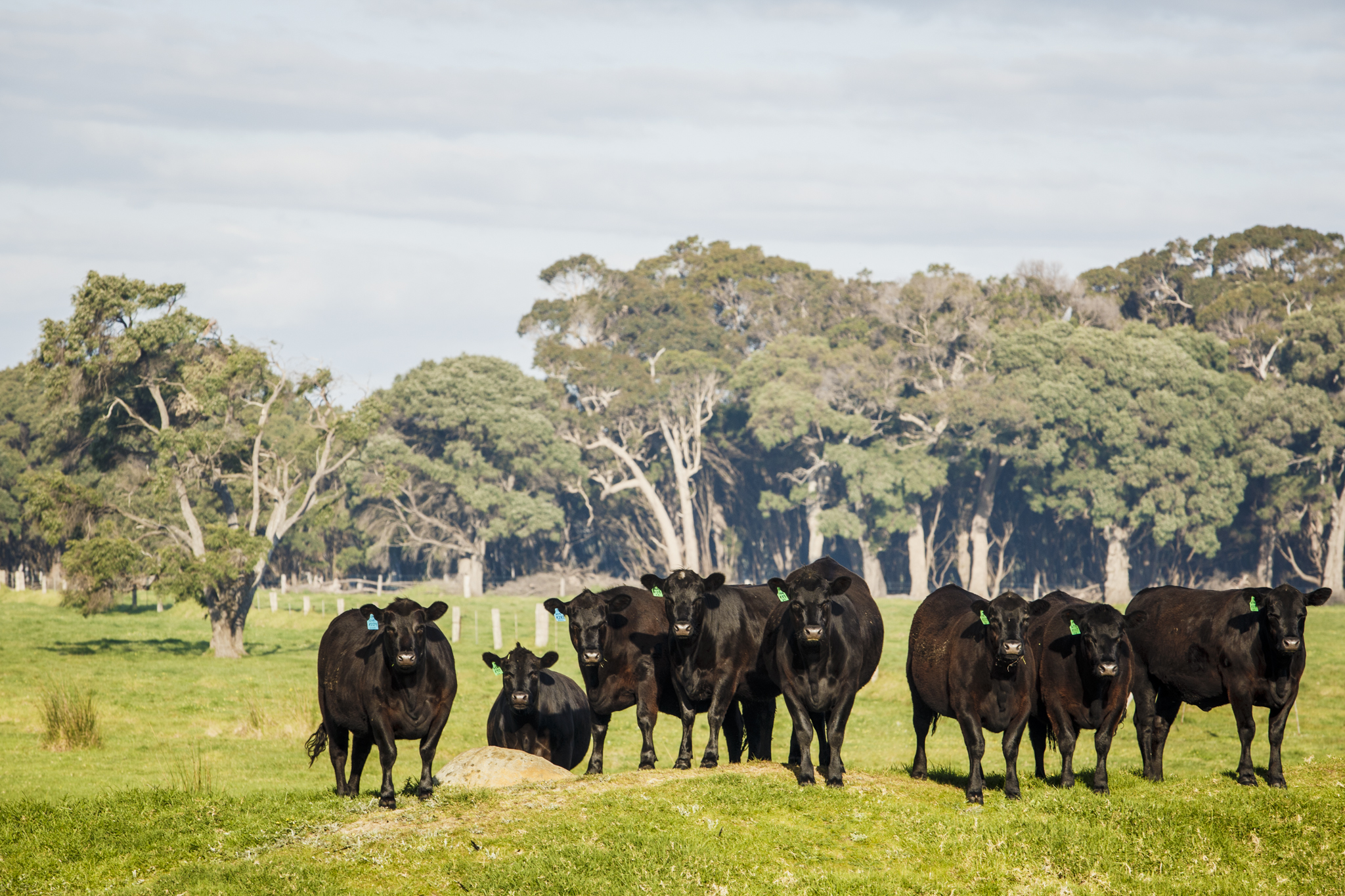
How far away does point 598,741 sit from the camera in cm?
1466

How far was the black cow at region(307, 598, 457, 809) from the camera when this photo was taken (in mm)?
12570

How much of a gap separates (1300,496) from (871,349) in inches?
902

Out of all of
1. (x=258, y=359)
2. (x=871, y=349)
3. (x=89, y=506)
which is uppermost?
(x=871, y=349)

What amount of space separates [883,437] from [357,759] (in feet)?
198

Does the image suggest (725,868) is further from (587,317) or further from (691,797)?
(587,317)

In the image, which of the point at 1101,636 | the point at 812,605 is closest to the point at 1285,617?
the point at 1101,636

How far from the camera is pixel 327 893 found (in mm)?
10109

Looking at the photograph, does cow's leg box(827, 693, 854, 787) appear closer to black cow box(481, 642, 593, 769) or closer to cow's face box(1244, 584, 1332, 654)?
black cow box(481, 642, 593, 769)

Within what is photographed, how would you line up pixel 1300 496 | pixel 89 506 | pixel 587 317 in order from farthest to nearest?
pixel 587 317
pixel 1300 496
pixel 89 506

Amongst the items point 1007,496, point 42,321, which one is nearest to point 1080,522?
point 1007,496

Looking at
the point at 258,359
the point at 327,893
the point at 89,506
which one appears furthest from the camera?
the point at 258,359

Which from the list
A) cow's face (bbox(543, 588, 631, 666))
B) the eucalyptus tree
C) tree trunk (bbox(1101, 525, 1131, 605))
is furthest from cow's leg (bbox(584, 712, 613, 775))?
tree trunk (bbox(1101, 525, 1131, 605))

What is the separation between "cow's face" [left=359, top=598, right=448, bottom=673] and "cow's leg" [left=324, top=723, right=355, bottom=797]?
4.79ft

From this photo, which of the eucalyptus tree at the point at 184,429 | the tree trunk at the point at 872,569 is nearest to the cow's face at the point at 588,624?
the eucalyptus tree at the point at 184,429
